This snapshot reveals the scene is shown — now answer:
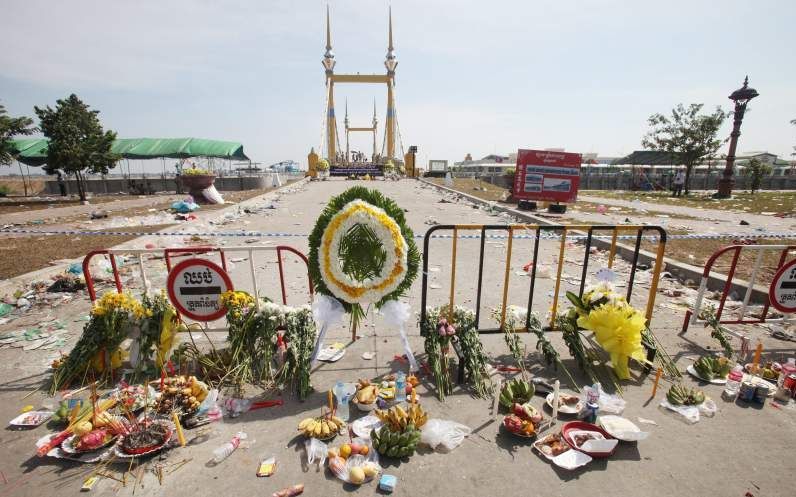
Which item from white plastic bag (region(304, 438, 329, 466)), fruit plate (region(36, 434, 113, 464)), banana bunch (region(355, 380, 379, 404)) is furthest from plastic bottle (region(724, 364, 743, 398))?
fruit plate (region(36, 434, 113, 464))

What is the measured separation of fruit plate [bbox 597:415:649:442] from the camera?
2221 mm

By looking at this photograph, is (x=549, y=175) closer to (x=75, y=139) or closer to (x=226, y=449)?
(x=226, y=449)

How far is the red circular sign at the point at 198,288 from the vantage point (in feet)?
9.86

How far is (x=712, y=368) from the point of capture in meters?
2.96

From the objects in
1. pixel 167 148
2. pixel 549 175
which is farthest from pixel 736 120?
pixel 167 148

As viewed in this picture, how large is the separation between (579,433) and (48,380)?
13.3 feet

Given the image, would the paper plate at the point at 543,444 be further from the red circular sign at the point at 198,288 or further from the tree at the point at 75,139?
the tree at the point at 75,139

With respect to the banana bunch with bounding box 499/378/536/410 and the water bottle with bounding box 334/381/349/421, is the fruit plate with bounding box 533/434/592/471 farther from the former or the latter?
the water bottle with bounding box 334/381/349/421

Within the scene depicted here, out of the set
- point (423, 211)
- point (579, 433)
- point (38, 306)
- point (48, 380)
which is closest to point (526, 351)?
point (579, 433)

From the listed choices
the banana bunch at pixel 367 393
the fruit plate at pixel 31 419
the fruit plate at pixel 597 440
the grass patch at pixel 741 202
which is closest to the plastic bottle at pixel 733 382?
the fruit plate at pixel 597 440

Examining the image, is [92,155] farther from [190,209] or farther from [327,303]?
[327,303]

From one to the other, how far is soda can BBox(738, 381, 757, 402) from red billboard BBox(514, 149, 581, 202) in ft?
32.8

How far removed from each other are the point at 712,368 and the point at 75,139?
2177cm

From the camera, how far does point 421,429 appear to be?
7.57ft
